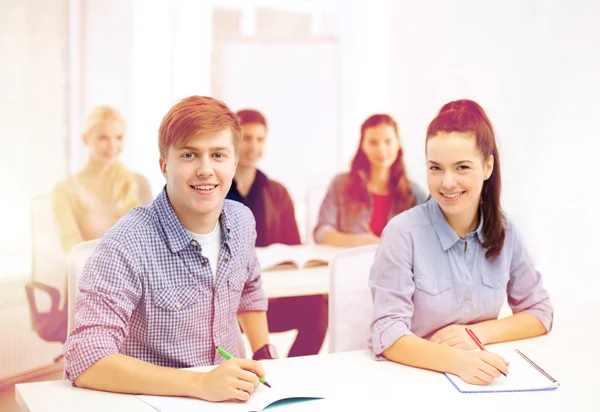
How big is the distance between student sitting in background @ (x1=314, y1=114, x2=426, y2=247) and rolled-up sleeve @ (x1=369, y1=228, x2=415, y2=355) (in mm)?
1511

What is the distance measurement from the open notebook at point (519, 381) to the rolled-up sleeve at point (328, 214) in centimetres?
165

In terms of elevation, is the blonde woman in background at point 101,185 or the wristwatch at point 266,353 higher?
the blonde woman in background at point 101,185

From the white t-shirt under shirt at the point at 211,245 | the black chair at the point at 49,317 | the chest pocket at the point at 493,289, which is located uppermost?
the white t-shirt under shirt at the point at 211,245

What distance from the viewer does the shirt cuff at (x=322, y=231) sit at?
117 inches

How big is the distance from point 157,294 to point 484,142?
806 millimetres

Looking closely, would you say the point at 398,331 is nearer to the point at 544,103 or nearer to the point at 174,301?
the point at 174,301

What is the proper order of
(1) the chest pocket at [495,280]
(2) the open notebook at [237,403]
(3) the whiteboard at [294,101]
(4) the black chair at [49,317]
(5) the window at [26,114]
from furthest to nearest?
(3) the whiteboard at [294,101], (5) the window at [26,114], (4) the black chair at [49,317], (1) the chest pocket at [495,280], (2) the open notebook at [237,403]

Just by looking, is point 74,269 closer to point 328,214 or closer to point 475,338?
point 475,338

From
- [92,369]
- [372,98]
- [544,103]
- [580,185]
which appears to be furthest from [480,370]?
[372,98]

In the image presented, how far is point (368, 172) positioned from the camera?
3.12 metres

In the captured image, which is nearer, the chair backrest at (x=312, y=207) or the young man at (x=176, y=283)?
the young man at (x=176, y=283)

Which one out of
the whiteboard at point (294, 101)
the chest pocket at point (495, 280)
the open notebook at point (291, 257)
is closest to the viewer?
the chest pocket at point (495, 280)

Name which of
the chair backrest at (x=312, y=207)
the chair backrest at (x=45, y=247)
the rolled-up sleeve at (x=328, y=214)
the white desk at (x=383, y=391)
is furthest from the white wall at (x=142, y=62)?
the white desk at (x=383, y=391)

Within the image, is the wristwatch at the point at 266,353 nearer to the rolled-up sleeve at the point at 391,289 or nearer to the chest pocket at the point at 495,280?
the rolled-up sleeve at the point at 391,289
